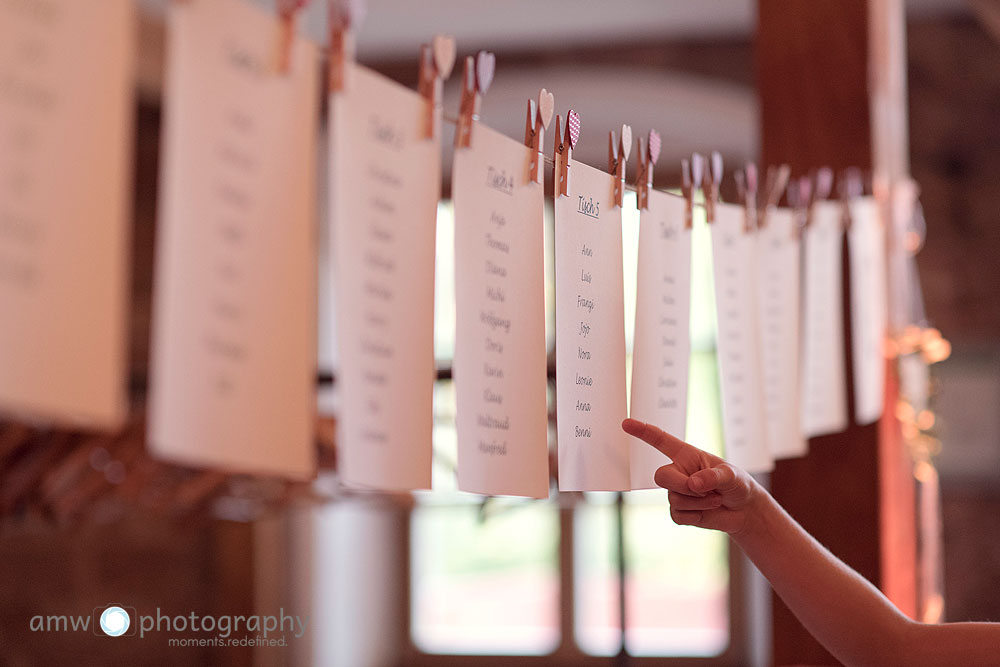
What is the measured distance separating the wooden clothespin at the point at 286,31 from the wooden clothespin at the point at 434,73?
0.13 m

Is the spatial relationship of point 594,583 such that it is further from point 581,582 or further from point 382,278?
point 382,278

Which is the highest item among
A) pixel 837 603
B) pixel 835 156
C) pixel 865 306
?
pixel 835 156

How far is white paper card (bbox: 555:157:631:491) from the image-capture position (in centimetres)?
96

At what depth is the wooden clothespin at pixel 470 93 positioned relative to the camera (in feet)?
2.78

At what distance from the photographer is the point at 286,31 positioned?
67 cm

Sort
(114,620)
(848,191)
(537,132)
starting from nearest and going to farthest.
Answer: (537,132), (848,191), (114,620)

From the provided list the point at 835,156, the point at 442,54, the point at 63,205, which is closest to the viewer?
the point at 63,205

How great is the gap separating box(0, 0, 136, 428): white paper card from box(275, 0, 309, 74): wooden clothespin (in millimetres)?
102

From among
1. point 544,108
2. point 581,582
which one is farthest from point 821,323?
point 581,582

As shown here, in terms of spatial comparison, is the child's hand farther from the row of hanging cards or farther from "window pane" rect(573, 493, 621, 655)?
"window pane" rect(573, 493, 621, 655)

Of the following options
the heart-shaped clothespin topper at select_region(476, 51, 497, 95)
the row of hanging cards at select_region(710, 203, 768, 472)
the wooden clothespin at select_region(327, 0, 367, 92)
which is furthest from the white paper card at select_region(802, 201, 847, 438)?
the wooden clothespin at select_region(327, 0, 367, 92)

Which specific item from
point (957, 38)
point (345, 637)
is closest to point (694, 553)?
point (345, 637)

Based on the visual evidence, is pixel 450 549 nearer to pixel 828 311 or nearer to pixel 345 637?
pixel 345 637

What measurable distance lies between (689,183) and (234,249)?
68 centimetres
